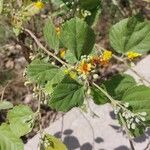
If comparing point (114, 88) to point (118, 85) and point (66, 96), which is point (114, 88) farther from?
point (66, 96)

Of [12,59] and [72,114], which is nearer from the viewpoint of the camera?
[72,114]

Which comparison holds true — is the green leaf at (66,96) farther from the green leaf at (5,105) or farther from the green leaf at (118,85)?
the green leaf at (5,105)

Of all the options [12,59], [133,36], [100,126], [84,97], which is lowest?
[100,126]

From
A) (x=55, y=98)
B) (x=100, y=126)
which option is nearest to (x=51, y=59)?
(x=55, y=98)

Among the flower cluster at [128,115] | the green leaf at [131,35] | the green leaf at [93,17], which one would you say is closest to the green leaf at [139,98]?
the flower cluster at [128,115]

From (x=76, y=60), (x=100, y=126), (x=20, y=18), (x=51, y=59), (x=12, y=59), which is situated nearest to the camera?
(x=76, y=60)

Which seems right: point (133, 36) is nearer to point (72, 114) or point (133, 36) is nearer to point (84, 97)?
point (84, 97)

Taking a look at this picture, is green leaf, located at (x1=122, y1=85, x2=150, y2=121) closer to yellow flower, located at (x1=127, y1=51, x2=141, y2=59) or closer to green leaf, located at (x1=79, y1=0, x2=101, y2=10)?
yellow flower, located at (x1=127, y1=51, x2=141, y2=59)
